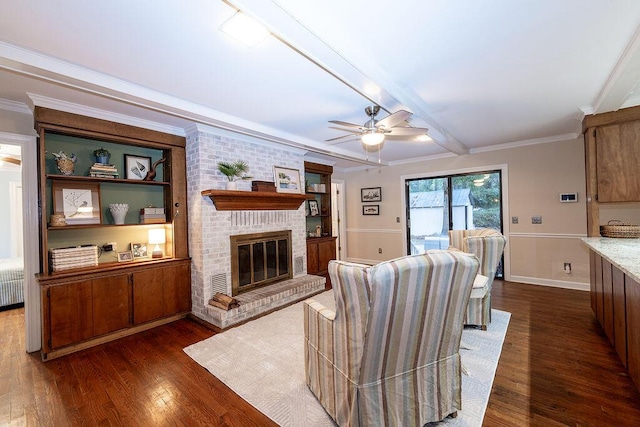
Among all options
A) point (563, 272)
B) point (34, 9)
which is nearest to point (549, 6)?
point (34, 9)

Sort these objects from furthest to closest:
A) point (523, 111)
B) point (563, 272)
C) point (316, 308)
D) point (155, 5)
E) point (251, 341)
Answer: point (563, 272) → point (523, 111) → point (251, 341) → point (316, 308) → point (155, 5)

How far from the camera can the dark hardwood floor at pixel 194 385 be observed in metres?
1.85

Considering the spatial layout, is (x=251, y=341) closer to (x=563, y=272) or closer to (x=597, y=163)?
(x=597, y=163)

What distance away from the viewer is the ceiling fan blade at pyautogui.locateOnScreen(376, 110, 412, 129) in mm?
2434

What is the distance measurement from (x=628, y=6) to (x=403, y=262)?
2012 mm

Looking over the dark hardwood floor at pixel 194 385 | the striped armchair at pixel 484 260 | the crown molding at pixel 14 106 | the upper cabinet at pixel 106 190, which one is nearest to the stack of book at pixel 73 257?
the upper cabinet at pixel 106 190

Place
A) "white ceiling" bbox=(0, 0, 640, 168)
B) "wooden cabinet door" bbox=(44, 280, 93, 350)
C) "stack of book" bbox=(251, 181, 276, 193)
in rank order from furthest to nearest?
"stack of book" bbox=(251, 181, 276, 193)
"wooden cabinet door" bbox=(44, 280, 93, 350)
"white ceiling" bbox=(0, 0, 640, 168)

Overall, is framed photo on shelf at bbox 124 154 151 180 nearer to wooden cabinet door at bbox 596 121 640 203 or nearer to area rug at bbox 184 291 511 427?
area rug at bbox 184 291 511 427

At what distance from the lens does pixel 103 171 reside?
3.09m

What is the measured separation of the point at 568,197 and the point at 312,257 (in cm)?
Answer: 442

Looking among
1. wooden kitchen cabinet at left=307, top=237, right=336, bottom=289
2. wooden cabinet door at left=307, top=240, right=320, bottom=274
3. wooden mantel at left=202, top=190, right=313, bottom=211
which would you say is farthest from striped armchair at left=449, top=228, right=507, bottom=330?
wooden cabinet door at left=307, top=240, right=320, bottom=274

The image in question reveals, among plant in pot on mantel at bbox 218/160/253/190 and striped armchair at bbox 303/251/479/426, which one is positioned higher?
plant in pot on mantel at bbox 218/160/253/190

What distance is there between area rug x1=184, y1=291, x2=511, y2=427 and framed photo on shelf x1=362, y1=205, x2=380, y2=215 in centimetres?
342

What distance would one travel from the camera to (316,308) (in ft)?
6.12
